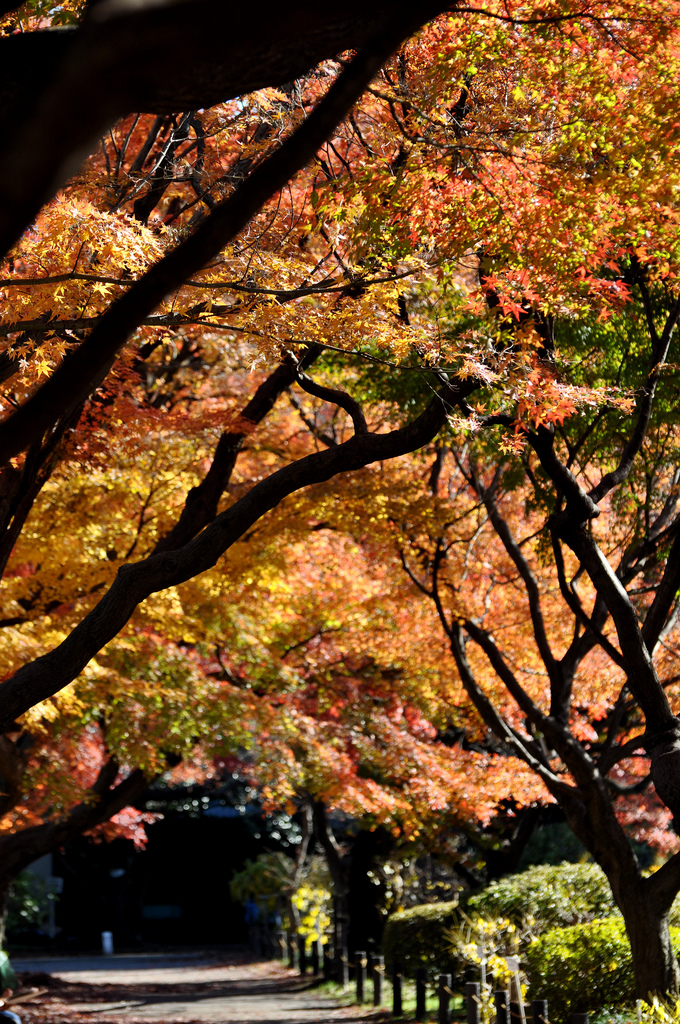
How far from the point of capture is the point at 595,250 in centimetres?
683

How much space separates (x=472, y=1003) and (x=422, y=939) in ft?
19.3

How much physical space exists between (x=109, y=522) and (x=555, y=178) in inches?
266

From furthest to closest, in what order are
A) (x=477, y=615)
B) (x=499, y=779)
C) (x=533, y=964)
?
(x=499, y=779)
(x=477, y=615)
(x=533, y=964)

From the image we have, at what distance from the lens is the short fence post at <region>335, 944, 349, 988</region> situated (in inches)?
662

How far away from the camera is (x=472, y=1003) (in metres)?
8.95

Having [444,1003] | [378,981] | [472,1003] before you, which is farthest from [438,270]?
[378,981]

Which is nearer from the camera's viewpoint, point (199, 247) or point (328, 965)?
point (199, 247)

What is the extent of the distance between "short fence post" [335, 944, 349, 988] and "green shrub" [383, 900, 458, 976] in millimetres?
1590

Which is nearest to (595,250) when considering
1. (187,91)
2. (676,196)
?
(676,196)

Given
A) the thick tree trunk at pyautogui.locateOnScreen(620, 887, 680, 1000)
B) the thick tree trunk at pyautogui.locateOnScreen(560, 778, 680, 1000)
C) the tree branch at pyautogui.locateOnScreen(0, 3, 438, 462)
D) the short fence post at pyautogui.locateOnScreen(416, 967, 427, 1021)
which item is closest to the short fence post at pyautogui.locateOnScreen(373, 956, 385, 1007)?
the short fence post at pyautogui.locateOnScreen(416, 967, 427, 1021)

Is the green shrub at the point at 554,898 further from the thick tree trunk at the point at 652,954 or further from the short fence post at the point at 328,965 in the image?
the short fence post at the point at 328,965

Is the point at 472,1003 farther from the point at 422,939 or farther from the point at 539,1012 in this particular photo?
the point at 422,939

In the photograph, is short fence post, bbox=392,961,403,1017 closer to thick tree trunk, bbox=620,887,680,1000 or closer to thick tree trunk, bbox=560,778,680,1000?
thick tree trunk, bbox=560,778,680,1000

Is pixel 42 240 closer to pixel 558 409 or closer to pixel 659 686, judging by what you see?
pixel 558 409
